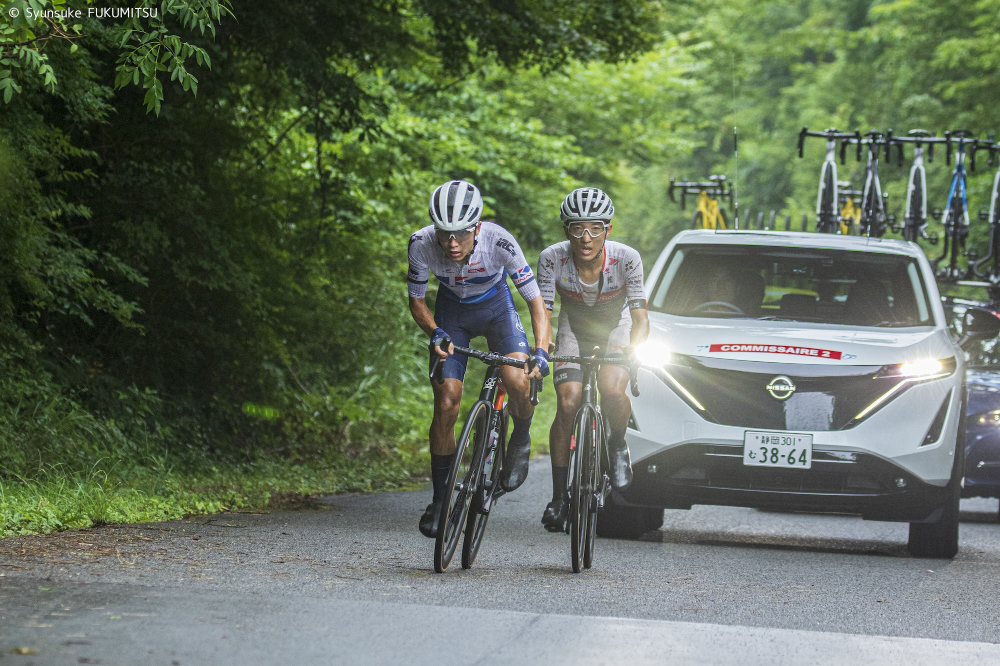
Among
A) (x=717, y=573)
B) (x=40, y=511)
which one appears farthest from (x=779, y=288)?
(x=40, y=511)

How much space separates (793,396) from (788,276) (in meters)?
1.56

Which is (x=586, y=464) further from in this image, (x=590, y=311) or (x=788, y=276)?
(x=788, y=276)

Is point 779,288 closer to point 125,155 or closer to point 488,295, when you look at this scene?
point 488,295

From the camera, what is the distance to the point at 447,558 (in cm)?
700

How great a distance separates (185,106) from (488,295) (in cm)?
548

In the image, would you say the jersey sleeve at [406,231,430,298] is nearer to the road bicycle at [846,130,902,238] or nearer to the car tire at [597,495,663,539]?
the car tire at [597,495,663,539]

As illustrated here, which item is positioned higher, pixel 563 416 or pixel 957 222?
pixel 957 222

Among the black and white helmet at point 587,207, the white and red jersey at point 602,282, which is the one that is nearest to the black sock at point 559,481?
the white and red jersey at point 602,282

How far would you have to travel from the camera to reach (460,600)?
20.3 ft

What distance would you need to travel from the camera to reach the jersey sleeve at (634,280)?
25.9ft

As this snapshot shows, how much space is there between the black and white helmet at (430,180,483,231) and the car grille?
2.26m

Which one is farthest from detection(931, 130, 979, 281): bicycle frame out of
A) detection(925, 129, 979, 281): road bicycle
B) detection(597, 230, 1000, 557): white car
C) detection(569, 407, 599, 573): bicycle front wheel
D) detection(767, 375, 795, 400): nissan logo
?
detection(569, 407, 599, 573): bicycle front wheel

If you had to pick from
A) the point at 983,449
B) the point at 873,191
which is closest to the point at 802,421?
the point at 983,449

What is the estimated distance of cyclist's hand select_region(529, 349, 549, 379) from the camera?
6977 millimetres
